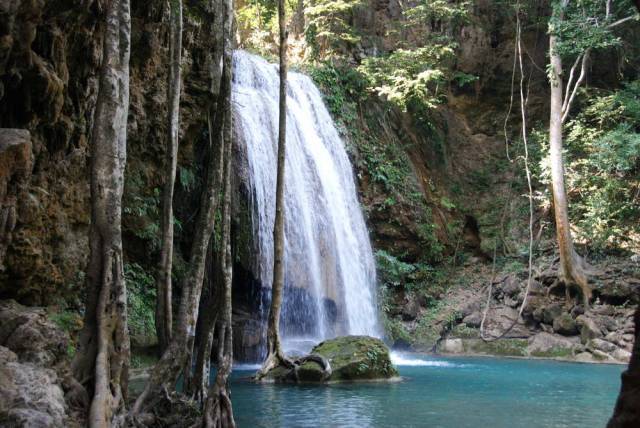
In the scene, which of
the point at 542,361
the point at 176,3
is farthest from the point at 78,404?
the point at 542,361

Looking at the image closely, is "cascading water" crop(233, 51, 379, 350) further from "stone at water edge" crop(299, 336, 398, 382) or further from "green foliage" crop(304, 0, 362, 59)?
"green foliage" crop(304, 0, 362, 59)

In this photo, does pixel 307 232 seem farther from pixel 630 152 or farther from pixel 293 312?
pixel 630 152

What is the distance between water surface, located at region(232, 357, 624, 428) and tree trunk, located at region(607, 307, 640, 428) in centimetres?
548

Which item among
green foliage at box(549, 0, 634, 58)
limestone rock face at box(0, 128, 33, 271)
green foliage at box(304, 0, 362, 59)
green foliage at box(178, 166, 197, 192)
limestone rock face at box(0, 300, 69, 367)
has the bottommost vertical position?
limestone rock face at box(0, 300, 69, 367)

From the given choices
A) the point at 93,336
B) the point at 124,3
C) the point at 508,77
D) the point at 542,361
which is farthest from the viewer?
the point at 508,77

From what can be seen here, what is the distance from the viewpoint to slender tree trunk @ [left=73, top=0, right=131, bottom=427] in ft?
16.4

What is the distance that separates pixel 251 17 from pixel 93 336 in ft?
69.8

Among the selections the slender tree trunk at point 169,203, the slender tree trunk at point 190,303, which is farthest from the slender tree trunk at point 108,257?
the slender tree trunk at point 169,203

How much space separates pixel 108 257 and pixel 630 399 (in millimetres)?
4434

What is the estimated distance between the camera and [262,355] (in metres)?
14.4

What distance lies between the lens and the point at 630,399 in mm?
1983

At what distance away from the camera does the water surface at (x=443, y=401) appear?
7516mm

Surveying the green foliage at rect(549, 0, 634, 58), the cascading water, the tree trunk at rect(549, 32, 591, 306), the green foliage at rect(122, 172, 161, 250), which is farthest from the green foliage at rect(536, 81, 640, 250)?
the green foliage at rect(122, 172, 161, 250)

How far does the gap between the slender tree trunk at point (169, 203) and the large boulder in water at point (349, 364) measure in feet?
13.0
